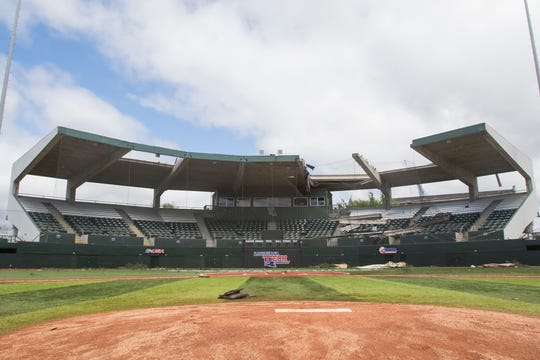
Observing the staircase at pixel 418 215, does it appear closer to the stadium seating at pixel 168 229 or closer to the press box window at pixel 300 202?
the press box window at pixel 300 202

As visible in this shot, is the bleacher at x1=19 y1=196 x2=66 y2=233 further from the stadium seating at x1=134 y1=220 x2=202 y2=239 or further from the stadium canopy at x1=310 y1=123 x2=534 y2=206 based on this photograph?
the stadium canopy at x1=310 y1=123 x2=534 y2=206

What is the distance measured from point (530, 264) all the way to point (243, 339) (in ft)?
106

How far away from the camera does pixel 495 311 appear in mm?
8828

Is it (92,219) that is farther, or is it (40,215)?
(92,219)

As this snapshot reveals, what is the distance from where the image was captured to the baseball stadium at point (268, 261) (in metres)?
6.19

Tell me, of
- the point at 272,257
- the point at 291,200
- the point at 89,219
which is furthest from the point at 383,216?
the point at 89,219

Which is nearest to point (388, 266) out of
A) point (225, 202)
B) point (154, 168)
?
point (225, 202)

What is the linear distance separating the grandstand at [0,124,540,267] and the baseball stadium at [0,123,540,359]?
0.65 feet

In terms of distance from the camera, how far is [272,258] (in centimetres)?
4034

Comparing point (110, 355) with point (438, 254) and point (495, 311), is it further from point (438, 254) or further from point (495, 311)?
point (438, 254)

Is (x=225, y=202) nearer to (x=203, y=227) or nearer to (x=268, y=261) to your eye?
(x=203, y=227)

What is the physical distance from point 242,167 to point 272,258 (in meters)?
10.8

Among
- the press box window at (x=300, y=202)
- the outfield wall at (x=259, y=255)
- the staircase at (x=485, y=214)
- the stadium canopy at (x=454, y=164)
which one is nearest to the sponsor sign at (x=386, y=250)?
the outfield wall at (x=259, y=255)

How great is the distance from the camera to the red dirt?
17.5ft
